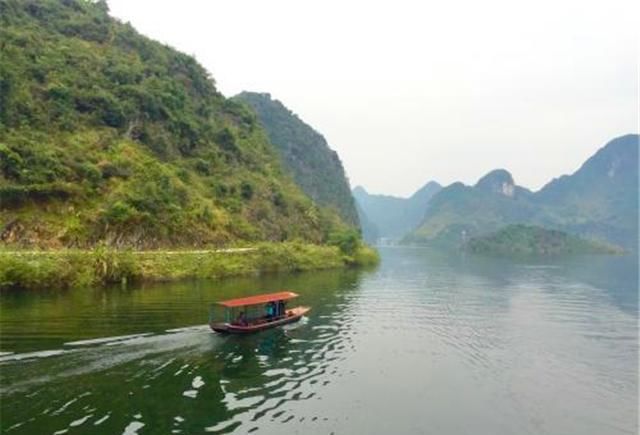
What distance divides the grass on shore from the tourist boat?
18.1 meters

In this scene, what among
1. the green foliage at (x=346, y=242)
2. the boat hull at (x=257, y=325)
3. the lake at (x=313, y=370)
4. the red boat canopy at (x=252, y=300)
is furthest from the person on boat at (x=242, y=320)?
the green foliage at (x=346, y=242)

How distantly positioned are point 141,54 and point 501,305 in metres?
89.2

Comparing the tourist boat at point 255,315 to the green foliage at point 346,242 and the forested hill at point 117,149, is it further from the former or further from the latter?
the green foliage at point 346,242

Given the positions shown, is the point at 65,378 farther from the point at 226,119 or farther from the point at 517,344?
the point at 226,119

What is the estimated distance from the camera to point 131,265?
55.2 metres

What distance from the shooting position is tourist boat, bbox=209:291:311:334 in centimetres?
3190

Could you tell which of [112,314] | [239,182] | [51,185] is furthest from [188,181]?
[112,314]

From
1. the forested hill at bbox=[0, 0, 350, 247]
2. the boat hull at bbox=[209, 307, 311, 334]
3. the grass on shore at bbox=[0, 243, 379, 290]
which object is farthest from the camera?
the forested hill at bbox=[0, 0, 350, 247]

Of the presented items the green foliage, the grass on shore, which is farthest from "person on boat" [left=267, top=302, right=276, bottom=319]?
the green foliage

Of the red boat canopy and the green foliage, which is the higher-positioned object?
the green foliage

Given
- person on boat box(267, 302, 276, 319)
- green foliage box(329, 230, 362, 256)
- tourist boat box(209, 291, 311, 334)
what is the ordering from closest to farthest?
1. tourist boat box(209, 291, 311, 334)
2. person on boat box(267, 302, 276, 319)
3. green foliage box(329, 230, 362, 256)

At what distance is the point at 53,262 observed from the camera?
1954 inches

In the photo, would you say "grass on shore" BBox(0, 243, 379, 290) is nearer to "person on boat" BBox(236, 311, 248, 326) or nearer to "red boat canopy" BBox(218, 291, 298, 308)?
"red boat canopy" BBox(218, 291, 298, 308)

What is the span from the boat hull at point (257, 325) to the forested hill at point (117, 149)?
32364 mm
